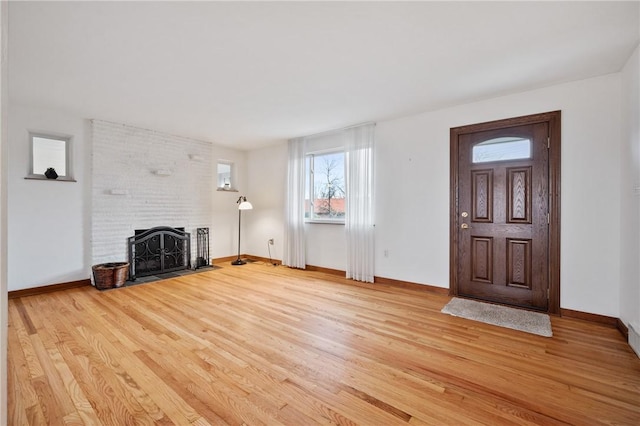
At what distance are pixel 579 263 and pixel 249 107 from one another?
4304mm

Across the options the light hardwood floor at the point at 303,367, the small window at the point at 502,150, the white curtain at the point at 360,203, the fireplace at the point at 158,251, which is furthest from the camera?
the fireplace at the point at 158,251

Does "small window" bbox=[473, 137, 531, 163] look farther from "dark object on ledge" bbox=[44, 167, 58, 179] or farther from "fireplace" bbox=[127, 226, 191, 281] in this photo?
"dark object on ledge" bbox=[44, 167, 58, 179]

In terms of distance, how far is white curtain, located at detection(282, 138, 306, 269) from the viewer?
5.38m

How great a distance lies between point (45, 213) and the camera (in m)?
3.94

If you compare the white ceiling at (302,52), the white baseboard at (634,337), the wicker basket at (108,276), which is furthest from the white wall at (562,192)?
the wicker basket at (108,276)

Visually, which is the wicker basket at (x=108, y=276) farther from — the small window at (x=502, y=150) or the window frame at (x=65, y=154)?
the small window at (x=502, y=150)

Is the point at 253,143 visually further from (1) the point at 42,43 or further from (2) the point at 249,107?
(1) the point at 42,43

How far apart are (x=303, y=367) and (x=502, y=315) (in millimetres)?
2350

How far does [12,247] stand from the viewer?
12.1 ft

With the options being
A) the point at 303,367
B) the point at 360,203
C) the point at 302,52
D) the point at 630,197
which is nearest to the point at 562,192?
the point at 630,197

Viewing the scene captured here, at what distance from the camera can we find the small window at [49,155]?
13.0ft

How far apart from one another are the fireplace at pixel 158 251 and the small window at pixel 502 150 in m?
5.14

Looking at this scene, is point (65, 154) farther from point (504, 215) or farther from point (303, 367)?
point (504, 215)

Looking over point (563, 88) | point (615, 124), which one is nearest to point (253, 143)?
point (563, 88)
